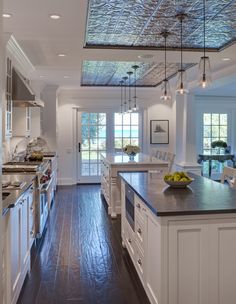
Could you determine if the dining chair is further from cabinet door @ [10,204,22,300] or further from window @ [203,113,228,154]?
window @ [203,113,228,154]

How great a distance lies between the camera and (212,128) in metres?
9.55

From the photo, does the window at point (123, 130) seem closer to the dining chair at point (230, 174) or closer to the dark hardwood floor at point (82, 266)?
the dark hardwood floor at point (82, 266)

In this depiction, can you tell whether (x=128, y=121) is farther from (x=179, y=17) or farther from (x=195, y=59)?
(x=179, y=17)

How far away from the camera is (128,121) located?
9398 millimetres

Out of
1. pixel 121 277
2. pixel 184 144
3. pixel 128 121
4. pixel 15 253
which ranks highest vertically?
pixel 128 121

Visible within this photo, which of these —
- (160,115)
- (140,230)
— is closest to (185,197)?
(140,230)

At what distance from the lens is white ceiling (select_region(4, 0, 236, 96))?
9.68ft

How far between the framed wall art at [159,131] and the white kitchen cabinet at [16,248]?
21.3 feet

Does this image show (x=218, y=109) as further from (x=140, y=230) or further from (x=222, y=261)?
(x=222, y=261)

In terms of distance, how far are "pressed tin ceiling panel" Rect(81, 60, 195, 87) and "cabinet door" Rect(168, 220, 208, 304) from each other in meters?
4.30

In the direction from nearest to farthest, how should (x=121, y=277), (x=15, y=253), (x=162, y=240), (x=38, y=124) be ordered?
1. (x=162, y=240)
2. (x=15, y=253)
3. (x=121, y=277)
4. (x=38, y=124)

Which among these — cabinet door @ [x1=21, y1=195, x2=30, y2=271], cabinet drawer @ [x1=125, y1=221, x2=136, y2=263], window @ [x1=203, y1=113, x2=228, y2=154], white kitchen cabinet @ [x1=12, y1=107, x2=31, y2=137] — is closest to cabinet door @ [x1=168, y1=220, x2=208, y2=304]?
cabinet drawer @ [x1=125, y1=221, x2=136, y2=263]

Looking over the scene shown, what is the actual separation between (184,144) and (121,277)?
17.2 feet

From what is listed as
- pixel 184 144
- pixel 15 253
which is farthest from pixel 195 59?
pixel 15 253
